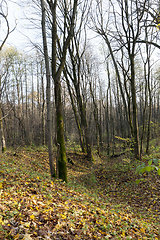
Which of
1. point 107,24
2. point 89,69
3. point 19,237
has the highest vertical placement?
point 107,24

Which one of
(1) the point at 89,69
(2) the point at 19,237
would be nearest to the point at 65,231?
(2) the point at 19,237

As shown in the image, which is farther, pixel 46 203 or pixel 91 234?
pixel 46 203

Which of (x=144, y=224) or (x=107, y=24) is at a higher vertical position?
(x=107, y=24)

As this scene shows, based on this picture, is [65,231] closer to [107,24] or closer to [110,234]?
[110,234]

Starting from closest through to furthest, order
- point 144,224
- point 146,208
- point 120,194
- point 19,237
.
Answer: point 19,237 < point 144,224 < point 146,208 < point 120,194

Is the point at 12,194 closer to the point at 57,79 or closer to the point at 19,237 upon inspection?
the point at 19,237

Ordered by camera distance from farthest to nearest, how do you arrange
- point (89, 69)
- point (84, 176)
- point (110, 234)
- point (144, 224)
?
point (89, 69) < point (84, 176) < point (144, 224) < point (110, 234)

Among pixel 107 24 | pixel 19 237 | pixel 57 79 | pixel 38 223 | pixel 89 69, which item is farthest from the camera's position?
pixel 89 69

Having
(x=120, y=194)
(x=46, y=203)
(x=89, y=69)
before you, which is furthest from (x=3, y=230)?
(x=89, y=69)

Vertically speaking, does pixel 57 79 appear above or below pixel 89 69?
below

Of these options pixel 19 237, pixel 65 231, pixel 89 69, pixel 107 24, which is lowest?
pixel 65 231

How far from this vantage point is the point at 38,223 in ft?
11.1

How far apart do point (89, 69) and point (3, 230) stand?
18798 mm

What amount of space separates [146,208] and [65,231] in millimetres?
4297
